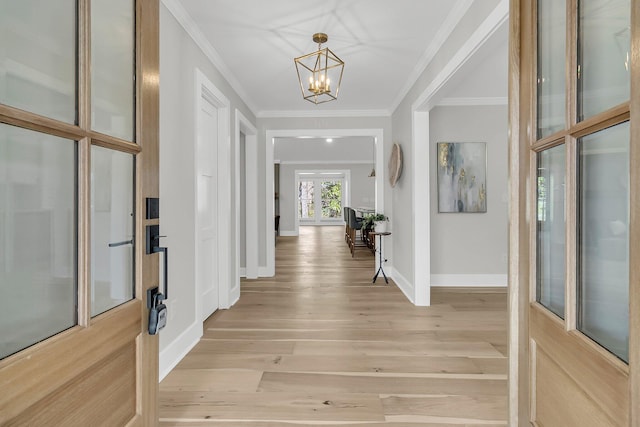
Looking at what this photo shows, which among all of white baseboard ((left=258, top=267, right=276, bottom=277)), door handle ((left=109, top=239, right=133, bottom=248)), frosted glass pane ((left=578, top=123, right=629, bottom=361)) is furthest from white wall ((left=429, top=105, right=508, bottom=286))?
door handle ((left=109, top=239, right=133, bottom=248))

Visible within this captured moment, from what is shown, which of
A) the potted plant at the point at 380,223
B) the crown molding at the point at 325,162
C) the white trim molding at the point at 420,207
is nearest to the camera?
the white trim molding at the point at 420,207

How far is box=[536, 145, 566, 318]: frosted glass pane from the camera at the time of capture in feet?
3.44

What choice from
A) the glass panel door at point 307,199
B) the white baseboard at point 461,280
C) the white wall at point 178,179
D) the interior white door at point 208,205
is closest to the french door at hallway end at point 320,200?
the glass panel door at point 307,199

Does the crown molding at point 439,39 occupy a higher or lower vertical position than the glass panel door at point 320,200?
higher

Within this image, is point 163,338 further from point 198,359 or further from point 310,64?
point 310,64

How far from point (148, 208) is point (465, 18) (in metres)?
2.35

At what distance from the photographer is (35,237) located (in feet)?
2.69

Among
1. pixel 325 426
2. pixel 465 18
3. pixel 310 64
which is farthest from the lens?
pixel 310 64

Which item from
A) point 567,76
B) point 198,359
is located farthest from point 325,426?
point 567,76

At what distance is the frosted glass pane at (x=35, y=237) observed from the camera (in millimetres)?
748

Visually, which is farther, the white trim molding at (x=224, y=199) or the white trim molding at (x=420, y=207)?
the white trim molding at (x=420, y=207)

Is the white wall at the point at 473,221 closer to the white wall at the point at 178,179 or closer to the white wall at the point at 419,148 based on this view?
the white wall at the point at 419,148

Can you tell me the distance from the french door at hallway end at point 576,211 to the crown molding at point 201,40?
81.1 inches

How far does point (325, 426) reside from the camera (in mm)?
1668
